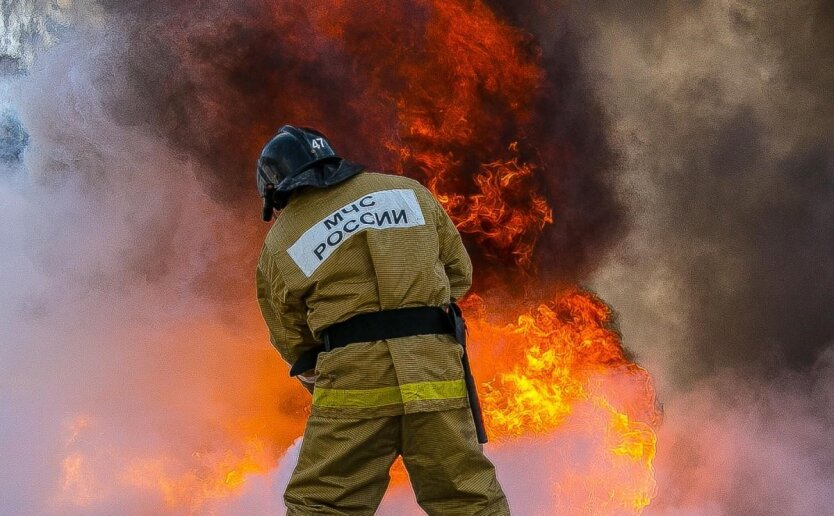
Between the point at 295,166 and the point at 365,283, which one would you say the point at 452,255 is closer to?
the point at 365,283

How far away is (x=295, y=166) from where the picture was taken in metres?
3.74

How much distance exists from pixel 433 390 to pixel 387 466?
0.37 m

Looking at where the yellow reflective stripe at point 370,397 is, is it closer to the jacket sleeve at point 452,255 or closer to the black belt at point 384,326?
the black belt at point 384,326

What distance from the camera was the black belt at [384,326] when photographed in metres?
3.47

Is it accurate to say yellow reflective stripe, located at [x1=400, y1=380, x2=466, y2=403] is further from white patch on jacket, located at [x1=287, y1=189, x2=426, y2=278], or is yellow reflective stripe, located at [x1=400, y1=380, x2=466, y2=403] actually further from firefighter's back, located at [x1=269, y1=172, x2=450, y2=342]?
white patch on jacket, located at [x1=287, y1=189, x2=426, y2=278]

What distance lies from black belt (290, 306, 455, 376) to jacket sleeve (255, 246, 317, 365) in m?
0.16

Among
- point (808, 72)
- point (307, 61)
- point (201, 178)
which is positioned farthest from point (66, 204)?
point (808, 72)

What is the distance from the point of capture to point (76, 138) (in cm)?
625

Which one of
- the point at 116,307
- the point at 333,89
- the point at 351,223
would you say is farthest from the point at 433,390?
the point at 116,307

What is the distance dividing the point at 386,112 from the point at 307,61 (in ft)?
2.18

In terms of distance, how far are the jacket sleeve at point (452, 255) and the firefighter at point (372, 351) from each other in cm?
12

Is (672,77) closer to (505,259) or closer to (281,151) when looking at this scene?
(505,259)

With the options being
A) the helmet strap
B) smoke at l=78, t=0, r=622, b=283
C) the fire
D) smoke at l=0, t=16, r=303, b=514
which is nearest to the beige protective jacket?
the helmet strap

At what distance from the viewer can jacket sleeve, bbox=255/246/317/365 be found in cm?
362
